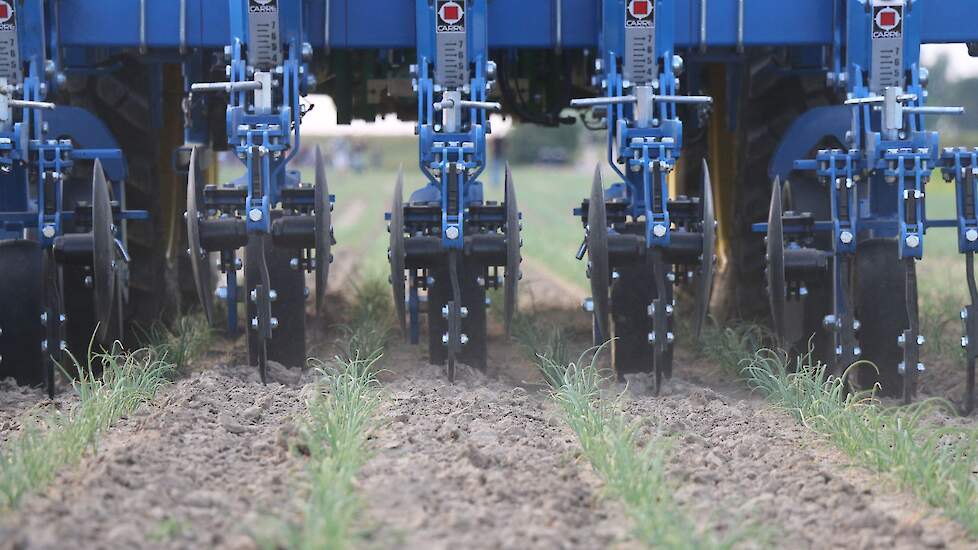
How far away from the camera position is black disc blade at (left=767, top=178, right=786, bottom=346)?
23.3ft

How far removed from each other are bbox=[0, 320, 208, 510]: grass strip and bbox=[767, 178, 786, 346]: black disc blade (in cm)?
276

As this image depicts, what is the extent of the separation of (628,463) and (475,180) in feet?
9.45

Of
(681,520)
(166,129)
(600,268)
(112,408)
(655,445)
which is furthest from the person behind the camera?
(166,129)


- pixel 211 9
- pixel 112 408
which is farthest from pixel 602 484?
pixel 211 9

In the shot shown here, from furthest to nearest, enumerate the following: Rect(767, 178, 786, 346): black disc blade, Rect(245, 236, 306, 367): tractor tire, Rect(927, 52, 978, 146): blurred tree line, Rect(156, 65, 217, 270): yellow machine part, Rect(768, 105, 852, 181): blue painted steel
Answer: Rect(927, 52, 978, 146): blurred tree line
Rect(156, 65, 217, 270): yellow machine part
Rect(768, 105, 852, 181): blue painted steel
Rect(245, 236, 306, 367): tractor tire
Rect(767, 178, 786, 346): black disc blade

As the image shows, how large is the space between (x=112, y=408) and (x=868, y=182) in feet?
11.9

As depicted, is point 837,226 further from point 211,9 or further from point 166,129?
point 166,129

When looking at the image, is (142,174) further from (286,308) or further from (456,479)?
(456,479)

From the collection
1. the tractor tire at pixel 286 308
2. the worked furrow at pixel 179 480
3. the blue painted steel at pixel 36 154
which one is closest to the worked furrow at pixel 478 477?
the worked furrow at pixel 179 480

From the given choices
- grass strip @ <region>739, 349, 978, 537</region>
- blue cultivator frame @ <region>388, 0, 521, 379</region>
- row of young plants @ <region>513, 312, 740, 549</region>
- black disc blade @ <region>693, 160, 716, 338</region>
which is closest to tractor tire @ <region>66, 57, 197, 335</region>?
blue cultivator frame @ <region>388, 0, 521, 379</region>

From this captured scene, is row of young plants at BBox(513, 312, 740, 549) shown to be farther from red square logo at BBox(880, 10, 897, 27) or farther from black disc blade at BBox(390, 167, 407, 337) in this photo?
red square logo at BBox(880, 10, 897, 27)

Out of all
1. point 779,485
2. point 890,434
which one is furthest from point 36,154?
point 890,434

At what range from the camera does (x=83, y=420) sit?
5.60m

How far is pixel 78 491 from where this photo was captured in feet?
15.6
